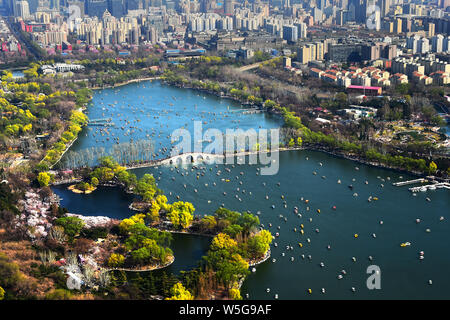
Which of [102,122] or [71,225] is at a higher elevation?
[102,122]

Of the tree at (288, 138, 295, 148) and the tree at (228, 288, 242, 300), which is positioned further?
the tree at (288, 138, 295, 148)

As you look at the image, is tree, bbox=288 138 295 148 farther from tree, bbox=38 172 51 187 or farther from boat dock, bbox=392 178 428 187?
tree, bbox=38 172 51 187

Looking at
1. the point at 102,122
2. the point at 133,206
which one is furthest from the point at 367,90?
the point at 133,206

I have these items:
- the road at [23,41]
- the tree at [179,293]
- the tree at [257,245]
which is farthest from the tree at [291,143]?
the road at [23,41]

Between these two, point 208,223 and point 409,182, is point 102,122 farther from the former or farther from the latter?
point 409,182

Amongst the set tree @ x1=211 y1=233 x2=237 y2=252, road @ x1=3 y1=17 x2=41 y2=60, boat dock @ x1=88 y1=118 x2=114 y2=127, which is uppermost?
road @ x1=3 y1=17 x2=41 y2=60

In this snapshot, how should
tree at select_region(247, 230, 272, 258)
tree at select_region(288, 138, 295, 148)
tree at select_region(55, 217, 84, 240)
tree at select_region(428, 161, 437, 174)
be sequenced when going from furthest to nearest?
tree at select_region(288, 138, 295, 148), tree at select_region(428, 161, 437, 174), tree at select_region(55, 217, 84, 240), tree at select_region(247, 230, 272, 258)

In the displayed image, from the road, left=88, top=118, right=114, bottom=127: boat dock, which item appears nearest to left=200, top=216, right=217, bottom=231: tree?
left=88, top=118, right=114, bottom=127: boat dock
